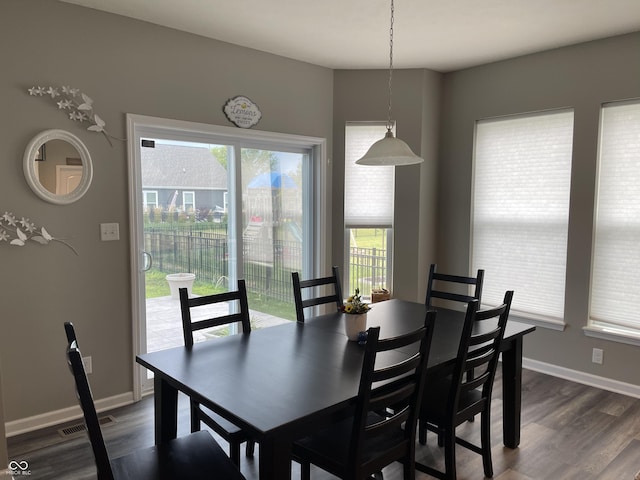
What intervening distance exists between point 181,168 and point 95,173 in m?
0.69

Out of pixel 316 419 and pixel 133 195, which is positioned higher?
pixel 133 195

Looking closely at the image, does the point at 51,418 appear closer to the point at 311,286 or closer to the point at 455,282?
the point at 311,286

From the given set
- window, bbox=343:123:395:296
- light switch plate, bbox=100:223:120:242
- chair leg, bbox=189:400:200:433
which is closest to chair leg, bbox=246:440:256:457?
chair leg, bbox=189:400:200:433

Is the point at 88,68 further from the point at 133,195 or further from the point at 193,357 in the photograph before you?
the point at 193,357

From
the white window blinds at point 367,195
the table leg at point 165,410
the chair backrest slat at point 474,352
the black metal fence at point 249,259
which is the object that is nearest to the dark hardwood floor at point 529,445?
the chair backrest slat at point 474,352

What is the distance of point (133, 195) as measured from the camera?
131 inches

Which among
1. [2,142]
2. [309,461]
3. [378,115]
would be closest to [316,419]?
[309,461]

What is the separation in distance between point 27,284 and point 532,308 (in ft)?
13.2

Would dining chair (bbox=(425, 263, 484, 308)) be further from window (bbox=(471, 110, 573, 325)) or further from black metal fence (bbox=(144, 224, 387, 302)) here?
black metal fence (bbox=(144, 224, 387, 302))

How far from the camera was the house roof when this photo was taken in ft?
11.6

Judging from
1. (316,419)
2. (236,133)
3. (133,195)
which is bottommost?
(316,419)

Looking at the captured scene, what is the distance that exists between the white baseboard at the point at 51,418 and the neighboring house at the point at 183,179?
4.82 feet

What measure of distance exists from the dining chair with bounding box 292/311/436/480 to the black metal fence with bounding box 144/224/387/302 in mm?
2121

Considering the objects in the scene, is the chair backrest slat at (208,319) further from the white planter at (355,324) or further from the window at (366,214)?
the window at (366,214)
